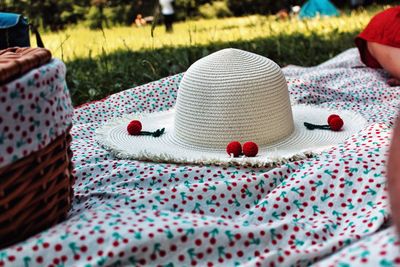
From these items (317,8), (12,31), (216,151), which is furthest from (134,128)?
(317,8)

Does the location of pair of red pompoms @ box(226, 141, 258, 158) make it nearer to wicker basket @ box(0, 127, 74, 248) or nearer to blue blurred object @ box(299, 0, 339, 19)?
wicker basket @ box(0, 127, 74, 248)

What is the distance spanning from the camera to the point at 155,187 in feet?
4.92

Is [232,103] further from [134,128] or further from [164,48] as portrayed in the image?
[164,48]

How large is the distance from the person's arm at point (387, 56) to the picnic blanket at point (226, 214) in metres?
0.70

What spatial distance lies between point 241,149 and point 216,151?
0.32ft

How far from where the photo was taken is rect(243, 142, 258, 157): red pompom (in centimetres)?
161

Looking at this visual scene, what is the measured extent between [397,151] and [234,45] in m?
2.62

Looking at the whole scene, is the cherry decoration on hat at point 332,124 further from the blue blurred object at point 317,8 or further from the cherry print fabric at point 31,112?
the blue blurred object at point 317,8

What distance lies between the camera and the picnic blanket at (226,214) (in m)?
1.08

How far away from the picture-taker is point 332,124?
181cm

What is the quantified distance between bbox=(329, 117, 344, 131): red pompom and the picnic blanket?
15 centimetres

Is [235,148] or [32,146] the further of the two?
[235,148]

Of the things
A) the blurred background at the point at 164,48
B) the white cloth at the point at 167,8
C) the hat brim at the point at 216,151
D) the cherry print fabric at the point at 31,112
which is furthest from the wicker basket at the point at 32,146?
the white cloth at the point at 167,8

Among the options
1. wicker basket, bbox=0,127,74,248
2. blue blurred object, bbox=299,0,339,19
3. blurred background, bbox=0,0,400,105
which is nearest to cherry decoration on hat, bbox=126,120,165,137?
wicker basket, bbox=0,127,74,248
